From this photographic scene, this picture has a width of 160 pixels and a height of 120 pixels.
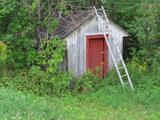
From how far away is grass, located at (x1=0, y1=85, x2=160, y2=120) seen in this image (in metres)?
10.4

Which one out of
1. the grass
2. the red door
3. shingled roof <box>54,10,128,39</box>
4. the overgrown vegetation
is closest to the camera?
the grass

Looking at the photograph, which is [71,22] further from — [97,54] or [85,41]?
[97,54]

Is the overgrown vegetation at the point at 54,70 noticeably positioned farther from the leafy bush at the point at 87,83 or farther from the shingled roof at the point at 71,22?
the shingled roof at the point at 71,22

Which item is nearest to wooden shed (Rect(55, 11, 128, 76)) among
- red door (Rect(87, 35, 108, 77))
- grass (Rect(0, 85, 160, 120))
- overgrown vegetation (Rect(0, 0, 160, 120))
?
red door (Rect(87, 35, 108, 77))

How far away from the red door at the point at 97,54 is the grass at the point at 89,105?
1835 mm

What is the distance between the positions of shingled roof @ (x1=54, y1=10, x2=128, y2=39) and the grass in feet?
8.90

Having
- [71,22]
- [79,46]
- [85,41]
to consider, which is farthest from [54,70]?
[71,22]

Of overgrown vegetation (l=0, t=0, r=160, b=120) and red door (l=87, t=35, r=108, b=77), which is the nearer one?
overgrown vegetation (l=0, t=0, r=160, b=120)

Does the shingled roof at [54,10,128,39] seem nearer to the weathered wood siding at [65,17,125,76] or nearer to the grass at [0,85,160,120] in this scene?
the weathered wood siding at [65,17,125,76]

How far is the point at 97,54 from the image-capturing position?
1702cm

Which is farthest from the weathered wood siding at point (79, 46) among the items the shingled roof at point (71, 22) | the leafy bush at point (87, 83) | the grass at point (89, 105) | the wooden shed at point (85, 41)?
the grass at point (89, 105)

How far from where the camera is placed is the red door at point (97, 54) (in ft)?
55.1

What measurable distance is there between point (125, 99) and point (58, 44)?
10.4 ft

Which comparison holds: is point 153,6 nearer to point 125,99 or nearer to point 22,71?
point 125,99
